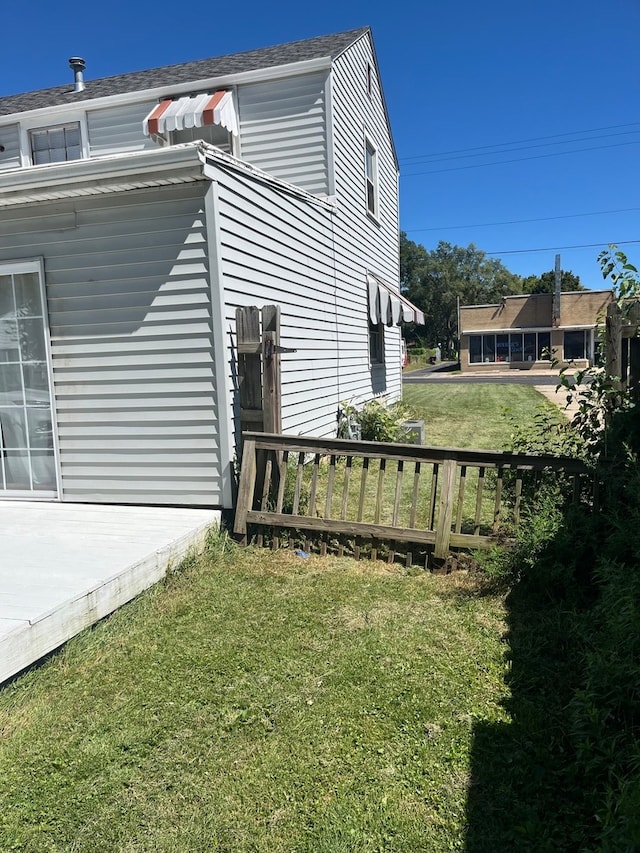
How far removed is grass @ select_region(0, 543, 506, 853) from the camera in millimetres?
2053

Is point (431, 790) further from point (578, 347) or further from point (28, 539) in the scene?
point (578, 347)

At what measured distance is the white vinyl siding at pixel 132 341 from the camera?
16.3 feet

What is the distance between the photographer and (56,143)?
10.2 metres

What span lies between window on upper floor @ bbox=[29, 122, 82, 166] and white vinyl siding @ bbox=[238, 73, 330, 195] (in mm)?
3107

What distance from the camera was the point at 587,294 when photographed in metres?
35.5

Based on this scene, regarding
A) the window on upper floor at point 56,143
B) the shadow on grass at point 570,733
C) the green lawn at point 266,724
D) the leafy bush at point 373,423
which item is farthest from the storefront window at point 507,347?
the shadow on grass at point 570,733

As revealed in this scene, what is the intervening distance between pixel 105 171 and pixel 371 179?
321 inches

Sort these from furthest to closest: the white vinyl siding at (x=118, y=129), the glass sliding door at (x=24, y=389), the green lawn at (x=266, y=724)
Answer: the white vinyl siding at (x=118, y=129) < the glass sliding door at (x=24, y=389) < the green lawn at (x=266, y=724)

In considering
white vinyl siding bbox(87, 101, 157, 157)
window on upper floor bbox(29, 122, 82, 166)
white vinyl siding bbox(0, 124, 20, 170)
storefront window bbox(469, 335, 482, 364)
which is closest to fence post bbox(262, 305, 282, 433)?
white vinyl siding bbox(87, 101, 157, 157)

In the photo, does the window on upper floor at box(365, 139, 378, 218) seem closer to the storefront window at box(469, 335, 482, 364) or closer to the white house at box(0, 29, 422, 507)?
the white house at box(0, 29, 422, 507)

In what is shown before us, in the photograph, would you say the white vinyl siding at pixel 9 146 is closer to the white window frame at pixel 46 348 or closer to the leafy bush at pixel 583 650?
the white window frame at pixel 46 348

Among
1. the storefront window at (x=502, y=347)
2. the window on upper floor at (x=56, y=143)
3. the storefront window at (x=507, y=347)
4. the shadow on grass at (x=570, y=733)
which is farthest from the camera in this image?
the storefront window at (x=502, y=347)

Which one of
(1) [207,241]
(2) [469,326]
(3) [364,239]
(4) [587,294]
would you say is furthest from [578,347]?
(1) [207,241]

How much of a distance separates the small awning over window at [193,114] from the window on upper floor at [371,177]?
3.06 metres
